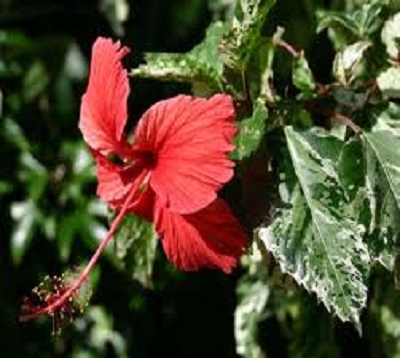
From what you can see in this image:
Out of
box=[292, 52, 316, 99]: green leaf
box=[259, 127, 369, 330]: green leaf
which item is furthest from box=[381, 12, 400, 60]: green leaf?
box=[259, 127, 369, 330]: green leaf

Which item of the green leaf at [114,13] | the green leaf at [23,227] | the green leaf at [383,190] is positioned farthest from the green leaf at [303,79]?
the green leaf at [23,227]

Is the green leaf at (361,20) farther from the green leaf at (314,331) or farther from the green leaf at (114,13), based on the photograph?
the green leaf at (114,13)

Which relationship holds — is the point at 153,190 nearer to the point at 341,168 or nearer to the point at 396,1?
the point at 341,168

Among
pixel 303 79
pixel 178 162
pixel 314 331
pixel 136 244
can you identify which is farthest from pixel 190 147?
pixel 314 331

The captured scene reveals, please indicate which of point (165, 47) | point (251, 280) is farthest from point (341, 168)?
point (165, 47)

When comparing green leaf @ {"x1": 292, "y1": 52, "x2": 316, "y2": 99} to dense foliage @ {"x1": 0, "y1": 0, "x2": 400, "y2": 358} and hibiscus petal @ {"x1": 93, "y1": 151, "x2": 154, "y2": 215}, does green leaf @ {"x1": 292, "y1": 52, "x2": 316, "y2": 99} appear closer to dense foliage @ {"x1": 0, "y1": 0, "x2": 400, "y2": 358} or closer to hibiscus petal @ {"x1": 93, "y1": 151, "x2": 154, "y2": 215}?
dense foliage @ {"x1": 0, "y1": 0, "x2": 400, "y2": 358}
